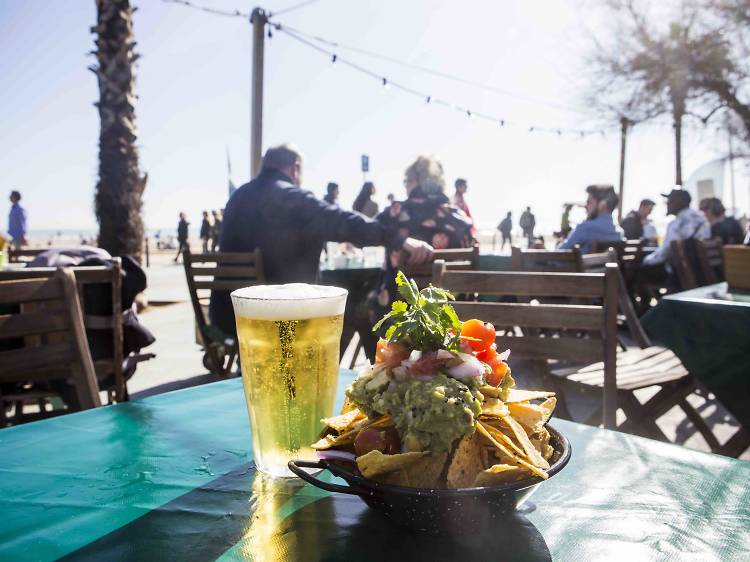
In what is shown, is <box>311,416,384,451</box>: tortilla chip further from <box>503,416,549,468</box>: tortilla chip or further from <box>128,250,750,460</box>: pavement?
<box>128,250,750,460</box>: pavement

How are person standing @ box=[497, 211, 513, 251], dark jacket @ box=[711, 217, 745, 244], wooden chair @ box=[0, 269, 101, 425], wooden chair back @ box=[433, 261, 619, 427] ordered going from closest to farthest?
wooden chair @ box=[0, 269, 101, 425]
wooden chair back @ box=[433, 261, 619, 427]
dark jacket @ box=[711, 217, 745, 244]
person standing @ box=[497, 211, 513, 251]

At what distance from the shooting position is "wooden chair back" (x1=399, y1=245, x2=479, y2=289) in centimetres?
351

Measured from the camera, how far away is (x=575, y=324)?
202 cm

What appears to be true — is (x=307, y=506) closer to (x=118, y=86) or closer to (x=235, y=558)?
(x=235, y=558)

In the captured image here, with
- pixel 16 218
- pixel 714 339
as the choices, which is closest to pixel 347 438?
pixel 714 339

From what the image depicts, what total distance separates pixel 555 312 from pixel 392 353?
4.53 ft

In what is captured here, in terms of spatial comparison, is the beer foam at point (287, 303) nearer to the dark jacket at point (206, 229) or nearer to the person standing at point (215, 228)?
the person standing at point (215, 228)

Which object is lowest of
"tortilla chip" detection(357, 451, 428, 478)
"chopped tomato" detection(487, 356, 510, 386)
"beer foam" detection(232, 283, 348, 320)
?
"tortilla chip" detection(357, 451, 428, 478)

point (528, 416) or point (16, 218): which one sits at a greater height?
point (16, 218)

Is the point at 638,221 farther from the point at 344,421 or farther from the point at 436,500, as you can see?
the point at 436,500

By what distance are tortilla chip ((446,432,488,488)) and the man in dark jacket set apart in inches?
106

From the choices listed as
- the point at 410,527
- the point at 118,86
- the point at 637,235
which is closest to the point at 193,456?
the point at 410,527

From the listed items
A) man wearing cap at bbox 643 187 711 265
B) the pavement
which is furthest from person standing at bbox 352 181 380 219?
man wearing cap at bbox 643 187 711 265

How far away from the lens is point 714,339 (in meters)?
2.46
